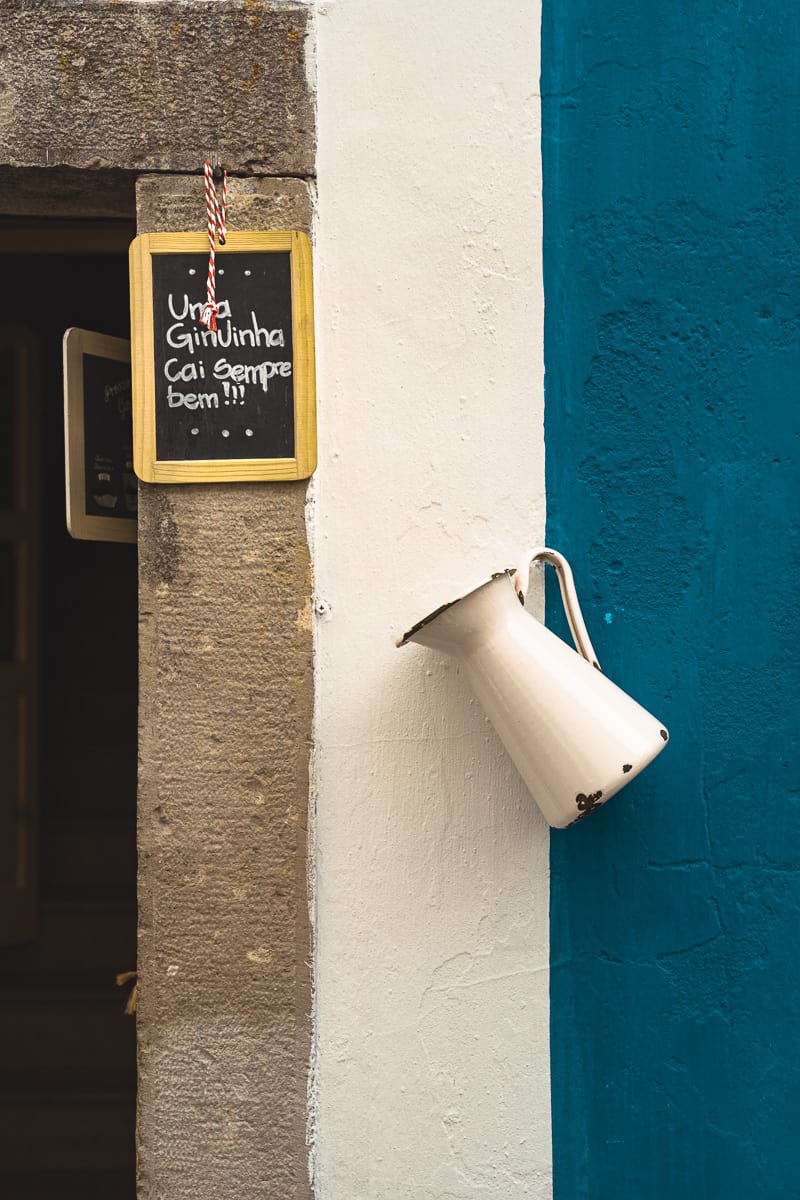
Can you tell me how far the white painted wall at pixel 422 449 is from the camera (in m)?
1.78

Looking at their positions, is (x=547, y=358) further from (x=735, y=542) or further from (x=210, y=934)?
(x=210, y=934)

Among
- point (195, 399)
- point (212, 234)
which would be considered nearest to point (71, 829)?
point (195, 399)

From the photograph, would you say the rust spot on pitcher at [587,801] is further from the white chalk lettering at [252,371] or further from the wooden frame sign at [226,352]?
the white chalk lettering at [252,371]

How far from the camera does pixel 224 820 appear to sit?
175 centimetres

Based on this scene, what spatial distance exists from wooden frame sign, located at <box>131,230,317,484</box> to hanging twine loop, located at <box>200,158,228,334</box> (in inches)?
0.4

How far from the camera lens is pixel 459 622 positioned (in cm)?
159

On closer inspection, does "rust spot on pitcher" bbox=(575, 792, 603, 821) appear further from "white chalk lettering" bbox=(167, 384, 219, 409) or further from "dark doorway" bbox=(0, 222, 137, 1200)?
"dark doorway" bbox=(0, 222, 137, 1200)

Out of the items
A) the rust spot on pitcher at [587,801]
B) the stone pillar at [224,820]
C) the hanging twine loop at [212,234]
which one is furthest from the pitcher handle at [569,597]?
the hanging twine loop at [212,234]

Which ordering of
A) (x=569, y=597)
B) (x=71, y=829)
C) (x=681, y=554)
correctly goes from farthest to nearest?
(x=71, y=829) < (x=681, y=554) < (x=569, y=597)

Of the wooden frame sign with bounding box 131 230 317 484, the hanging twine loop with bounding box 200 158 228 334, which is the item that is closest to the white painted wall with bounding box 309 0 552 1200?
the wooden frame sign with bounding box 131 230 317 484

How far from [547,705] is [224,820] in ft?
1.97

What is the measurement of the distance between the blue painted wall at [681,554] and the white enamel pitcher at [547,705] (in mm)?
216

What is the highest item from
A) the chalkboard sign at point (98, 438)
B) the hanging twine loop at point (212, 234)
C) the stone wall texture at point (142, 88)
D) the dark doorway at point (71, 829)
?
the stone wall texture at point (142, 88)

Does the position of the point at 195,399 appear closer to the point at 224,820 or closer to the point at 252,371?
Result: the point at 252,371
